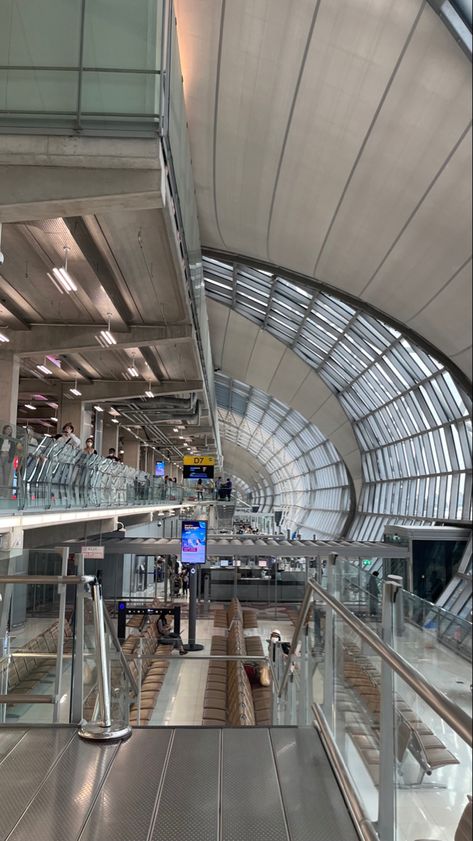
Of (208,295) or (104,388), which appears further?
(208,295)

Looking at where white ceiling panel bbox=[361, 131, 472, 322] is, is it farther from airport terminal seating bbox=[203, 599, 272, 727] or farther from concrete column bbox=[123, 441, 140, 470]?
concrete column bbox=[123, 441, 140, 470]

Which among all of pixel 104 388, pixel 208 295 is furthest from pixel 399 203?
pixel 208 295

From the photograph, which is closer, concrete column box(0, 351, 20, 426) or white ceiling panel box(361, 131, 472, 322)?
white ceiling panel box(361, 131, 472, 322)

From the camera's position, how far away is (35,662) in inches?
206

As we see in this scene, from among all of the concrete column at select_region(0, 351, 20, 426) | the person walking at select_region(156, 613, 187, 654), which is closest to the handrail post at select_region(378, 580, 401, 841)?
the concrete column at select_region(0, 351, 20, 426)

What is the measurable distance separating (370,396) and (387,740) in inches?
1165

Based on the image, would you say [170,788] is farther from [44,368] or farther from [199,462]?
[199,462]

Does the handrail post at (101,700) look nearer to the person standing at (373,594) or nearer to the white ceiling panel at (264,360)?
the person standing at (373,594)

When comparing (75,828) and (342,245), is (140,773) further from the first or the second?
(342,245)

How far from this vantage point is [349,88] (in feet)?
38.1

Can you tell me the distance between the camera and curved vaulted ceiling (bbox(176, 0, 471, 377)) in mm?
1207

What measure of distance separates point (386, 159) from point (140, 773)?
3408 mm

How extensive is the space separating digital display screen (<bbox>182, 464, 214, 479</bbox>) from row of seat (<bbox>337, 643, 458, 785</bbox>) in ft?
106

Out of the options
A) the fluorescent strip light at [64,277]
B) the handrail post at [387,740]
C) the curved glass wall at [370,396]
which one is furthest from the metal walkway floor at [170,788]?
the curved glass wall at [370,396]
